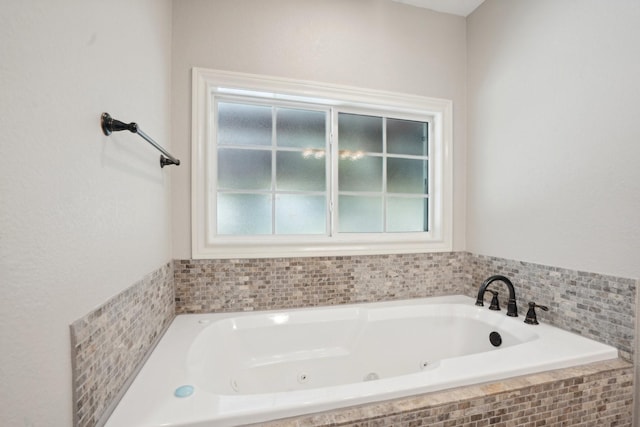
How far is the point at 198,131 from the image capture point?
5.39 ft

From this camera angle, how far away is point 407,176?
2.18m

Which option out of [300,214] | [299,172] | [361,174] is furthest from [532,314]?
[299,172]

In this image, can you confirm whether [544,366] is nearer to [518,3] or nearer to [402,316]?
[402,316]

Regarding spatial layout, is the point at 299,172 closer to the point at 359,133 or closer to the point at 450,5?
the point at 359,133

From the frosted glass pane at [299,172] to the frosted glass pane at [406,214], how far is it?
0.60 metres

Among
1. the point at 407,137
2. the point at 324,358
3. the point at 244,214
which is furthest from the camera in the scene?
the point at 407,137

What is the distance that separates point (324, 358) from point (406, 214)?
123 centimetres

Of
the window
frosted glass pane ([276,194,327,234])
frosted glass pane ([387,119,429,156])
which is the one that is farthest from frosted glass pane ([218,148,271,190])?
frosted glass pane ([387,119,429,156])

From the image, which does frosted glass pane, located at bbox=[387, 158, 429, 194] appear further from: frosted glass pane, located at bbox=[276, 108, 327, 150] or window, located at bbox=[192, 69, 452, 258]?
frosted glass pane, located at bbox=[276, 108, 327, 150]

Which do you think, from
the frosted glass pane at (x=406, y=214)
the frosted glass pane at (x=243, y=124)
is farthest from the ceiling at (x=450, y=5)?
the frosted glass pane at (x=406, y=214)

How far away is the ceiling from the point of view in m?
1.93

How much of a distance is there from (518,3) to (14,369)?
2700 mm

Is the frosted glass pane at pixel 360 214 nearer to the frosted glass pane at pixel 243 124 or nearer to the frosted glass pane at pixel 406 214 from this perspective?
the frosted glass pane at pixel 406 214

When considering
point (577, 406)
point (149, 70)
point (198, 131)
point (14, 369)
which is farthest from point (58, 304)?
point (577, 406)
